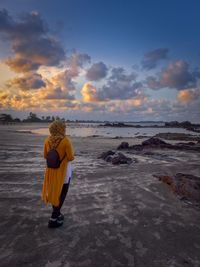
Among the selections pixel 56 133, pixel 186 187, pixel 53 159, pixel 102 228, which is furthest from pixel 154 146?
pixel 53 159

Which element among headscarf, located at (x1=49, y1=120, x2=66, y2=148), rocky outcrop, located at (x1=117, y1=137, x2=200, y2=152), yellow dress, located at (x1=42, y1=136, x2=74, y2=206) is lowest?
rocky outcrop, located at (x1=117, y1=137, x2=200, y2=152)

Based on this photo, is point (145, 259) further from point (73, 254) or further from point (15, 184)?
point (15, 184)

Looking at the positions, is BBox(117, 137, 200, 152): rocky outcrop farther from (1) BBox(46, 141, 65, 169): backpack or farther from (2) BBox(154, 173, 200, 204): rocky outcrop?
(1) BBox(46, 141, 65, 169): backpack

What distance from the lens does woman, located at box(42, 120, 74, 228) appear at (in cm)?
467

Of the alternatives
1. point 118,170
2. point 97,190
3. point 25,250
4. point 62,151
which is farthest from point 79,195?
point 118,170

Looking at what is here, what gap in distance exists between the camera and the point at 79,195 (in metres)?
6.96

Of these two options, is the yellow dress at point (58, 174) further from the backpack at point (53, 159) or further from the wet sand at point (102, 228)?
the wet sand at point (102, 228)

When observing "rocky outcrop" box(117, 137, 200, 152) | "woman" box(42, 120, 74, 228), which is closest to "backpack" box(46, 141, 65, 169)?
"woman" box(42, 120, 74, 228)

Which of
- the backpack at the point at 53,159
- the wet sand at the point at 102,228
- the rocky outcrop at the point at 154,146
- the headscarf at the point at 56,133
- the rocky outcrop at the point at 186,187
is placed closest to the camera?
the wet sand at the point at 102,228

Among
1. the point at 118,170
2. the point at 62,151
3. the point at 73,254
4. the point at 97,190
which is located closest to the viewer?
the point at 73,254

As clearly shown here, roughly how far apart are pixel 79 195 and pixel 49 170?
246cm

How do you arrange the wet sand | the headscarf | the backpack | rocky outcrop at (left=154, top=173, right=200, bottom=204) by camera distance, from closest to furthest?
the wet sand, the backpack, the headscarf, rocky outcrop at (left=154, top=173, right=200, bottom=204)

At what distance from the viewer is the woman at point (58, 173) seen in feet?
15.3

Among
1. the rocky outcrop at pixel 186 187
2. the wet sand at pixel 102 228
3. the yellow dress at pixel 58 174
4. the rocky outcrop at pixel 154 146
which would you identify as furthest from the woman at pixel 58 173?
the rocky outcrop at pixel 154 146
